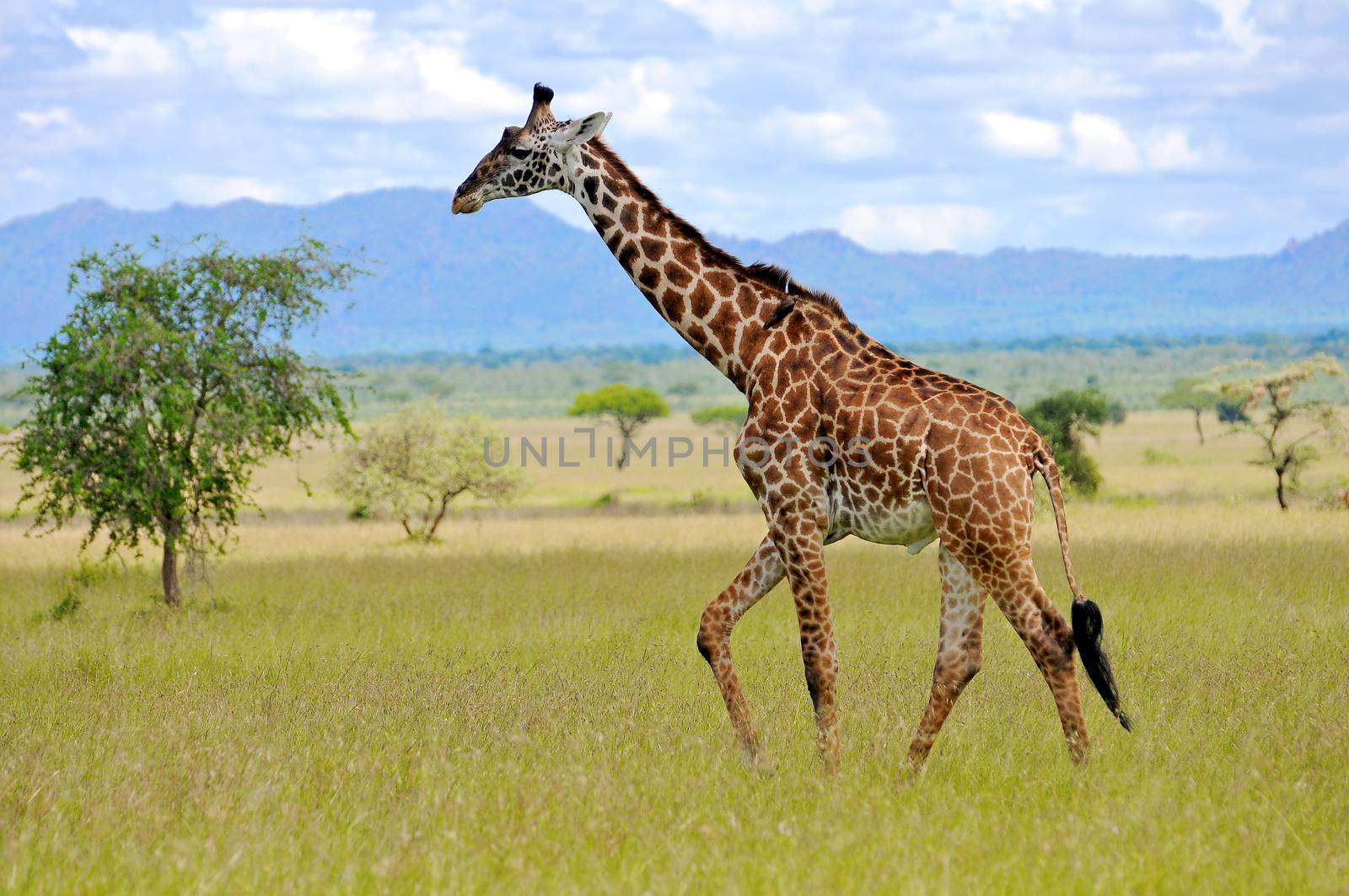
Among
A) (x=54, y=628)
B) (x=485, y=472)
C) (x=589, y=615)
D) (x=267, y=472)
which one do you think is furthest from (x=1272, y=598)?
(x=267, y=472)

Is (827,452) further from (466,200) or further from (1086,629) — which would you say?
(466,200)

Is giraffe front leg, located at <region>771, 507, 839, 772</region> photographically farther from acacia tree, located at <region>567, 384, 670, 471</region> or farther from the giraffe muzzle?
acacia tree, located at <region>567, 384, 670, 471</region>

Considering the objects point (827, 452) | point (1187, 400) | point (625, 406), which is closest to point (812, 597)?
point (827, 452)

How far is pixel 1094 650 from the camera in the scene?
291 inches

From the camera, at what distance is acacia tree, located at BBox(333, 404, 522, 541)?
91.5 ft

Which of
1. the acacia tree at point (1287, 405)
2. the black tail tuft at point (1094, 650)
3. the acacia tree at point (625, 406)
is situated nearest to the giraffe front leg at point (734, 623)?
the black tail tuft at point (1094, 650)

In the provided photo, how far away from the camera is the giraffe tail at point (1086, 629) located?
7309 millimetres

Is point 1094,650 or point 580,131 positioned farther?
point 580,131

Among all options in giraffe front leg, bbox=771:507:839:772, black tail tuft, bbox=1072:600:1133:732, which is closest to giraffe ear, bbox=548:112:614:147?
giraffe front leg, bbox=771:507:839:772

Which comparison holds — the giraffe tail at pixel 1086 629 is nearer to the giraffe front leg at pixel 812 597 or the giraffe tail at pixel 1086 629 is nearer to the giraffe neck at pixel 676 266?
the giraffe front leg at pixel 812 597

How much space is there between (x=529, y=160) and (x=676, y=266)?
3.58 feet

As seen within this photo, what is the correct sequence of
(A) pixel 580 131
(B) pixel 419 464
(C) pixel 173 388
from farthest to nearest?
(B) pixel 419 464
(C) pixel 173 388
(A) pixel 580 131

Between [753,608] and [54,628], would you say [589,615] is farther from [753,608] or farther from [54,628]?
[54,628]

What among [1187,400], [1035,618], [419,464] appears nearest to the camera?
[1035,618]
